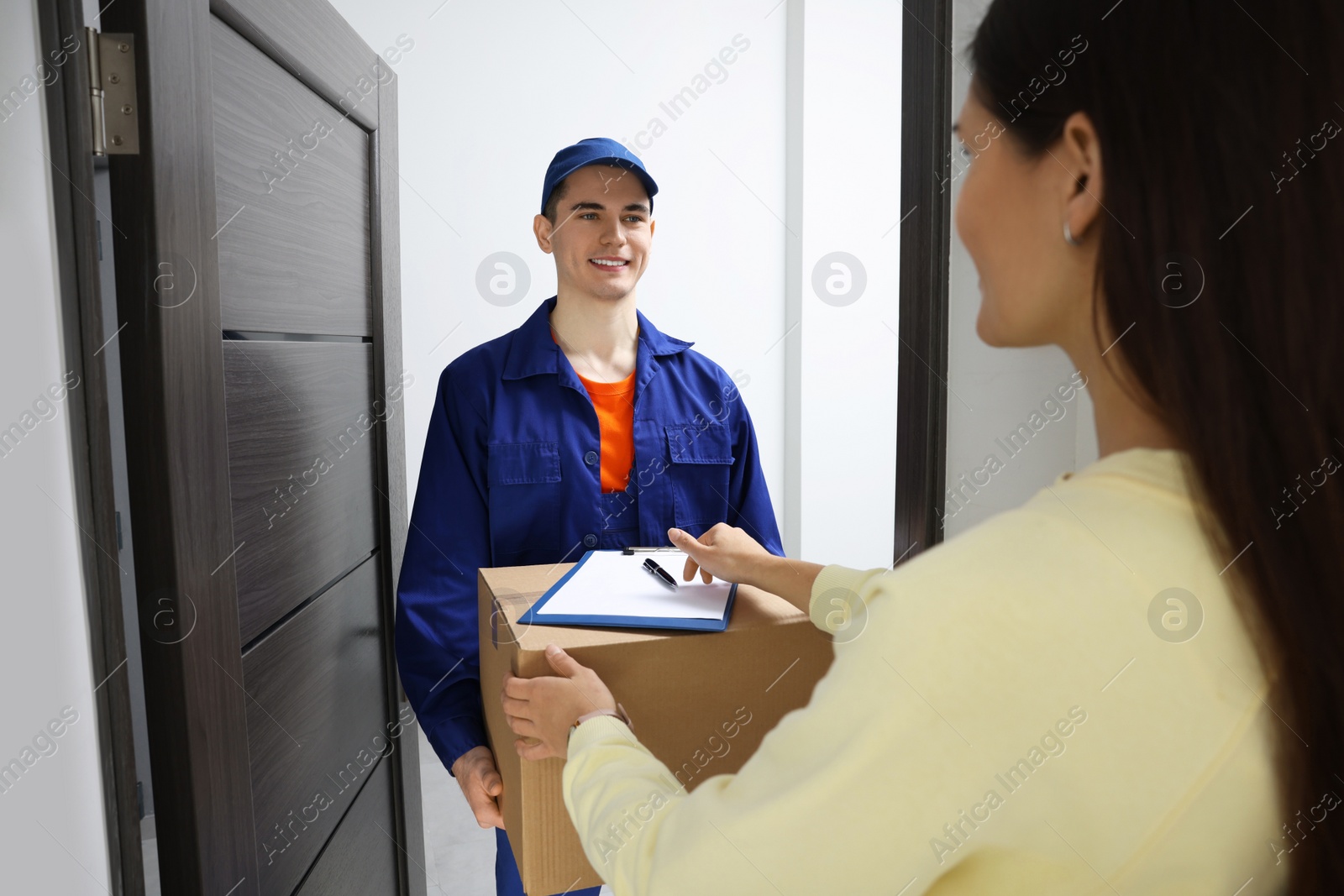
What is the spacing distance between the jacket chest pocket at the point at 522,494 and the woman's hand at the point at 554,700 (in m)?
0.66

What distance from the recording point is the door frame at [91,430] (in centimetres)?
83

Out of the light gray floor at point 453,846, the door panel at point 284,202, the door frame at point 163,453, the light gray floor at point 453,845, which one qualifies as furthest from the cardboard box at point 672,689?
the light gray floor at point 453,846

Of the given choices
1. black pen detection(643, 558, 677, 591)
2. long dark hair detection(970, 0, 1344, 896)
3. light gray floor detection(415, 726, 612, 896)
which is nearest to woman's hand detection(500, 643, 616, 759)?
black pen detection(643, 558, 677, 591)

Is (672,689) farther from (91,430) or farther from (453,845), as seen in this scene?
(453,845)

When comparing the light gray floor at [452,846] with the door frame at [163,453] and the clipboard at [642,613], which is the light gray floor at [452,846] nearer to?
the door frame at [163,453]

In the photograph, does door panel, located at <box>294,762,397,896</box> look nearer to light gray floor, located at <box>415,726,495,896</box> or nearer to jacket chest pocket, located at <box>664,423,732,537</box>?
light gray floor, located at <box>415,726,495,896</box>

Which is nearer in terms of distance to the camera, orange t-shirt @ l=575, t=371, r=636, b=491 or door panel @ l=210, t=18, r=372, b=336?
door panel @ l=210, t=18, r=372, b=336

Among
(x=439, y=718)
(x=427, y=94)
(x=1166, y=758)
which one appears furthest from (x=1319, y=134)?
(x=427, y=94)

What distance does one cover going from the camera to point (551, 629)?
0.81 metres

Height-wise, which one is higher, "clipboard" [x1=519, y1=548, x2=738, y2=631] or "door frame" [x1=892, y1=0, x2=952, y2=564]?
"door frame" [x1=892, y1=0, x2=952, y2=564]

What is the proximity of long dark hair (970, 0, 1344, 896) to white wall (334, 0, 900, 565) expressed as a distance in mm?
2799

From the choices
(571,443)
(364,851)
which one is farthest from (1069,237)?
A: (364,851)

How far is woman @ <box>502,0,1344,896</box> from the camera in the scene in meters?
0.44

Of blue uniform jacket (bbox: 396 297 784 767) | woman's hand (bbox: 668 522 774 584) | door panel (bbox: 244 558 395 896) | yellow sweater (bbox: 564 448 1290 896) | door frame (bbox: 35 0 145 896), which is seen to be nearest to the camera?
Answer: yellow sweater (bbox: 564 448 1290 896)
